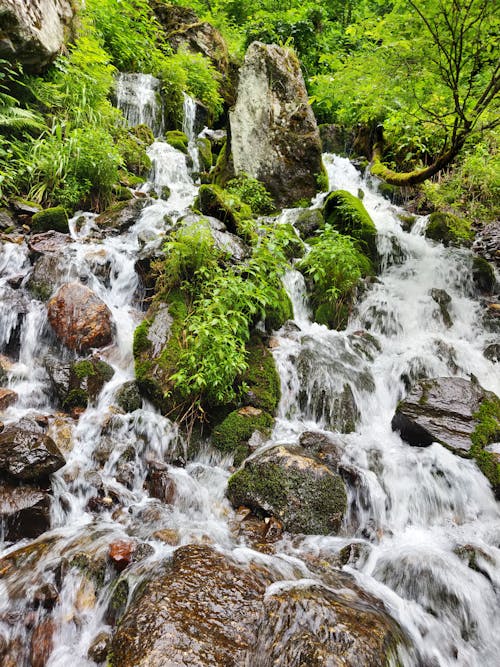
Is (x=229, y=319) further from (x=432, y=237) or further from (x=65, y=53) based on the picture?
(x=65, y=53)

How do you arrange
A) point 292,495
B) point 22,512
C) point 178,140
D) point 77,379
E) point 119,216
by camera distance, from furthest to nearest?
1. point 178,140
2. point 119,216
3. point 77,379
4. point 292,495
5. point 22,512

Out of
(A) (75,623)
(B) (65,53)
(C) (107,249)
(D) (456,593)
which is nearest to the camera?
(A) (75,623)

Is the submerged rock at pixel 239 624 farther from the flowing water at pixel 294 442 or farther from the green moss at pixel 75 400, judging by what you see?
the green moss at pixel 75 400

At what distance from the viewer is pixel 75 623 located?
2.61 m

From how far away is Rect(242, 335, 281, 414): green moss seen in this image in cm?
505

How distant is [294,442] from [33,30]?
28.5 feet

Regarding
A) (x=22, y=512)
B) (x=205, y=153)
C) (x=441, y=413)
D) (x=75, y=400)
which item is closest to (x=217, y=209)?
(x=75, y=400)

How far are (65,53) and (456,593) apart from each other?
11773mm

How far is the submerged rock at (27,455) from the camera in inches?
134

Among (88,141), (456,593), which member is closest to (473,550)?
(456,593)

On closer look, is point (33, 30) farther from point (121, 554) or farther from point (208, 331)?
point (121, 554)

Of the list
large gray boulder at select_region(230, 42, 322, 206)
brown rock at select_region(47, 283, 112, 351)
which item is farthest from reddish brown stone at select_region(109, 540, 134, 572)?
large gray boulder at select_region(230, 42, 322, 206)

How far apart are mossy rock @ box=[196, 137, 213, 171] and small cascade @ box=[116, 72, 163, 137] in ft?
4.84

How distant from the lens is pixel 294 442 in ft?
15.3
